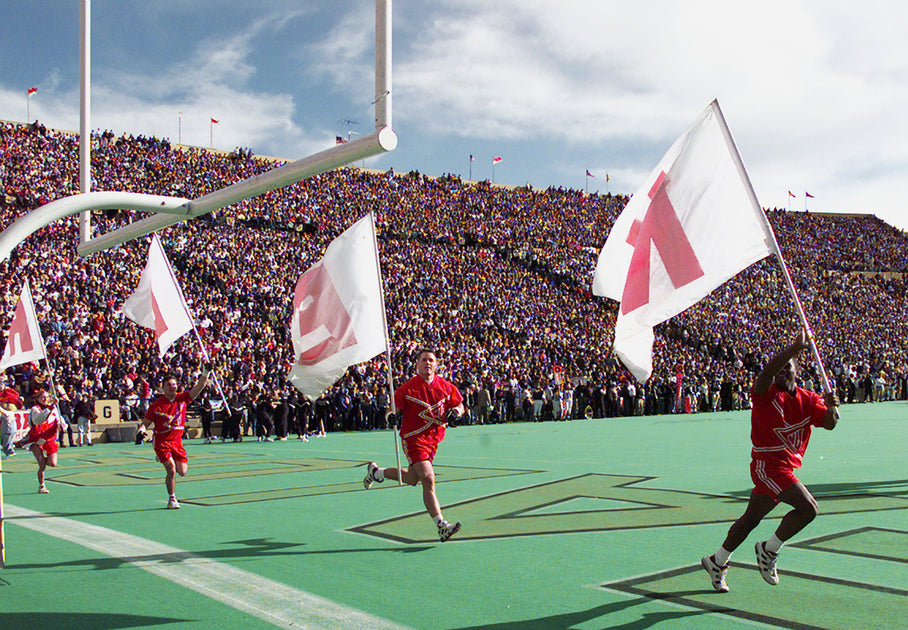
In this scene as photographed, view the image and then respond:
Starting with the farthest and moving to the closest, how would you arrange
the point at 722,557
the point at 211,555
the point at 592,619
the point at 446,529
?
the point at 446,529 → the point at 211,555 → the point at 722,557 → the point at 592,619

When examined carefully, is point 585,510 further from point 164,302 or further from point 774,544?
point 164,302

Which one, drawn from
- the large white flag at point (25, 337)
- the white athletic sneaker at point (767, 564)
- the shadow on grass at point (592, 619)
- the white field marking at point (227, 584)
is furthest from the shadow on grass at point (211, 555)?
the large white flag at point (25, 337)

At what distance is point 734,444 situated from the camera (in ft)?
53.7

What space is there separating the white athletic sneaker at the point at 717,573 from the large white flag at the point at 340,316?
181 inches

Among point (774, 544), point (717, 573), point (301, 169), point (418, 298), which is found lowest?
point (717, 573)

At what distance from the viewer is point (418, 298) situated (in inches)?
1430

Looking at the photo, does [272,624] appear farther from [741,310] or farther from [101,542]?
[741,310]

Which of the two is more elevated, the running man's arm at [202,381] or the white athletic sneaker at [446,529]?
the running man's arm at [202,381]

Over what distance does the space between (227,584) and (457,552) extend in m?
1.74

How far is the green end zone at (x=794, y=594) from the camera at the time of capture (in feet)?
14.9

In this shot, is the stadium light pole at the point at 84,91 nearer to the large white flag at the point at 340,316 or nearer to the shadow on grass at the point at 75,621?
the large white flag at the point at 340,316

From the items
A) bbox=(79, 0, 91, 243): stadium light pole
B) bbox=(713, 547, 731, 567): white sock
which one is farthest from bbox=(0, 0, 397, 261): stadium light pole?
bbox=(713, 547, 731, 567): white sock

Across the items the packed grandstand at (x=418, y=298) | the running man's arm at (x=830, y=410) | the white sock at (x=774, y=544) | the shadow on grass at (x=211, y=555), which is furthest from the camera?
the packed grandstand at (x=418, y=298)

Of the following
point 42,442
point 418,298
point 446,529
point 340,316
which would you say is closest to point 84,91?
point 340,316
